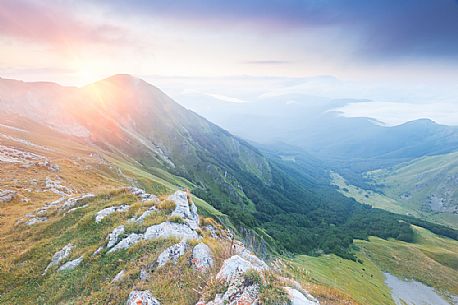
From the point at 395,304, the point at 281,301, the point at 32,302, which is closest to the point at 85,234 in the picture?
the point at 32,302

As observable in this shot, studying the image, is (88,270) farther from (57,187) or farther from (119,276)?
(57,187)

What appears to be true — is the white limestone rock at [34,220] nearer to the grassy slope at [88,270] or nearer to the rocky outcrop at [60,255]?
the grassy slope at [88,270]

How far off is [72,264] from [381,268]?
454 feet

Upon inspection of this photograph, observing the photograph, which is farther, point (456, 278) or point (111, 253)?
point (456, 278)

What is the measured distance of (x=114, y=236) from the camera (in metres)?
19.8

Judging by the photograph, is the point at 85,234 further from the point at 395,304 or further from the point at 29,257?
the point at 395,304

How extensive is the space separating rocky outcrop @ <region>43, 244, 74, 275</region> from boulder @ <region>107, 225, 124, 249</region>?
333 cm

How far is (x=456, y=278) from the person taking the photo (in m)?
116

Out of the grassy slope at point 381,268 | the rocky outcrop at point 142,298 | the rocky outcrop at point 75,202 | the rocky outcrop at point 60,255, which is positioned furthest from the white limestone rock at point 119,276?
the grassy slope at point 381,268

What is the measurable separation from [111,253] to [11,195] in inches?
1260

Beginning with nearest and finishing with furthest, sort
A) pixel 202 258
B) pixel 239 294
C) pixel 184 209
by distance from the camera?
1. pixel 239 294
2. pixel 202 258
3. pixel 184 209

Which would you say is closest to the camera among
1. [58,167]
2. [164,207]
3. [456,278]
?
[164,207]

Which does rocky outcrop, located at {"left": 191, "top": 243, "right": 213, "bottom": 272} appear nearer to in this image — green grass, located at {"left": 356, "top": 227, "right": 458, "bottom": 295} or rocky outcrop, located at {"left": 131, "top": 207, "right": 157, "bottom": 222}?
rocky outcrop, located at {"left": 131, "top": 207, "right": 157, "bottom": 222}

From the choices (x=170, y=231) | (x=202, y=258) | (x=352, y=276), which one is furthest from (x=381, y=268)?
(x=202, y=258)
